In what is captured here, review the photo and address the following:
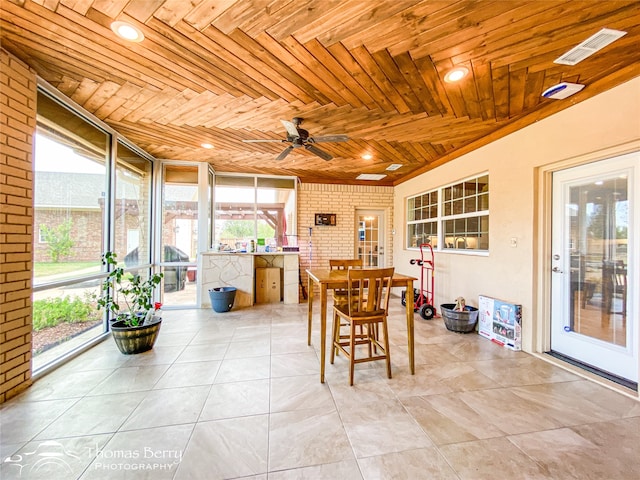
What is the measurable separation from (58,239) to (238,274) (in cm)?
262

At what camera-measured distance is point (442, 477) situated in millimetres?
1362

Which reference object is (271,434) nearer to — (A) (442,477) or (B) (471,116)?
(A) (442,477)

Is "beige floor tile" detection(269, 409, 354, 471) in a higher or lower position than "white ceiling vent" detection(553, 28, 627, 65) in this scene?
lower

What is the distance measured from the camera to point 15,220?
2045 millimetres

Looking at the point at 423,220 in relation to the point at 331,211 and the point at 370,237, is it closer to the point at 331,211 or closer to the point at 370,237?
the point at 370,237

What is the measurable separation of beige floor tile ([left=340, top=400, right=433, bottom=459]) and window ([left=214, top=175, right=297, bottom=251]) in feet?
13.0

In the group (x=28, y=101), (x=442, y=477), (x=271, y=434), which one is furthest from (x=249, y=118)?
(x=442, y=477)

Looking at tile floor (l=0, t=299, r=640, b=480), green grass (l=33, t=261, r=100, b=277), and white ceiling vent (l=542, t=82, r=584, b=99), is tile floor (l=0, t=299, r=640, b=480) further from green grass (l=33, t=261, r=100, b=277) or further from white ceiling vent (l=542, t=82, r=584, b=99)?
white ceiling vent (l=542, t=82, r=584, b=99)

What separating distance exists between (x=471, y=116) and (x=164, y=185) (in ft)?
16.3

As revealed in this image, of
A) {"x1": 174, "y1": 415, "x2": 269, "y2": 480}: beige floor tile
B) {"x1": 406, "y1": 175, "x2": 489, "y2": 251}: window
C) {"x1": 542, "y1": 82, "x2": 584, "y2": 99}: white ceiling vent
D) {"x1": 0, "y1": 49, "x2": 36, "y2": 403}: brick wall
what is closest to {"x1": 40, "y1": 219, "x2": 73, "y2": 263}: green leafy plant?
{"x1": 0, "y1": 49, "x2": 36, "y2": 403}: brick wall

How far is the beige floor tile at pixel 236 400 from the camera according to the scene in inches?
73.0

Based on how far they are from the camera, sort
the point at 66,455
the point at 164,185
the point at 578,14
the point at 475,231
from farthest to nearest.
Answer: the point at 164,185, the point at 475,231, the point at 578,14, the point at 66,455

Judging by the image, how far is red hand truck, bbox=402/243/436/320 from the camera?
4.13 meters

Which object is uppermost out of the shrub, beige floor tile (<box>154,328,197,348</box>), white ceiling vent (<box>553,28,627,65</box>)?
white ceiling vent (<box>553,28,627,65</box>)
